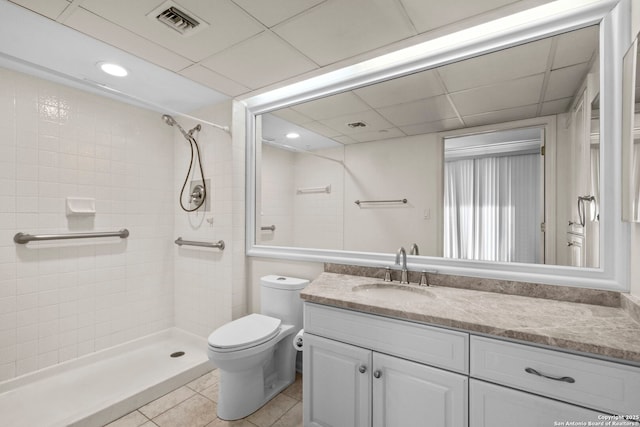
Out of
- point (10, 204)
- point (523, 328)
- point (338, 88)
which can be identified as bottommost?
point (523, 328)

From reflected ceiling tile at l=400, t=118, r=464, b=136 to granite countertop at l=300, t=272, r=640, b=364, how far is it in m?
0.94

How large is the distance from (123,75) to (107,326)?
6.51 feet

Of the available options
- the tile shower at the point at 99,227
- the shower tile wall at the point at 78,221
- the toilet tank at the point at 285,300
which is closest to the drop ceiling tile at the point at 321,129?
the tile shower at the point at 99,227

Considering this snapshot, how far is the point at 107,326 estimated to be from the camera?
237cm

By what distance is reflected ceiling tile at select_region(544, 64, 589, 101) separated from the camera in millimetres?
1353

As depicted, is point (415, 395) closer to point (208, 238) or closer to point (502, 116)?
point (502, 116)

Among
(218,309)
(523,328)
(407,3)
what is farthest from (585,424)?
(218,309)

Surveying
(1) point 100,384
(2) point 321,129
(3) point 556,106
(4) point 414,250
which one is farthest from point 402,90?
(1) point 100,384

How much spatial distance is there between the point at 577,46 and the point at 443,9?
652 mm

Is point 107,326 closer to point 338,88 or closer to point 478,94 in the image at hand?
point 338,88

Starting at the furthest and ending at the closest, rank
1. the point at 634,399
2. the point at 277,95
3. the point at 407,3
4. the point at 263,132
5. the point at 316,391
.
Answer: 1. the point at 263,132
2. the point at 277,95
3. the point at 316,391
4. the point at 407,3
5. the point at 634,399

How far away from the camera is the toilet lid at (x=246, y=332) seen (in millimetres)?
1637

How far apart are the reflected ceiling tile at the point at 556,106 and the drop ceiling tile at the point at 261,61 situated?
1.30 metres

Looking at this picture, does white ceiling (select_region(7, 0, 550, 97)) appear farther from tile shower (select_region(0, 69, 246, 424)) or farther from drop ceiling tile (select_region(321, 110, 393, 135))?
tile shower (select_region(0, 69, 246, 424))
